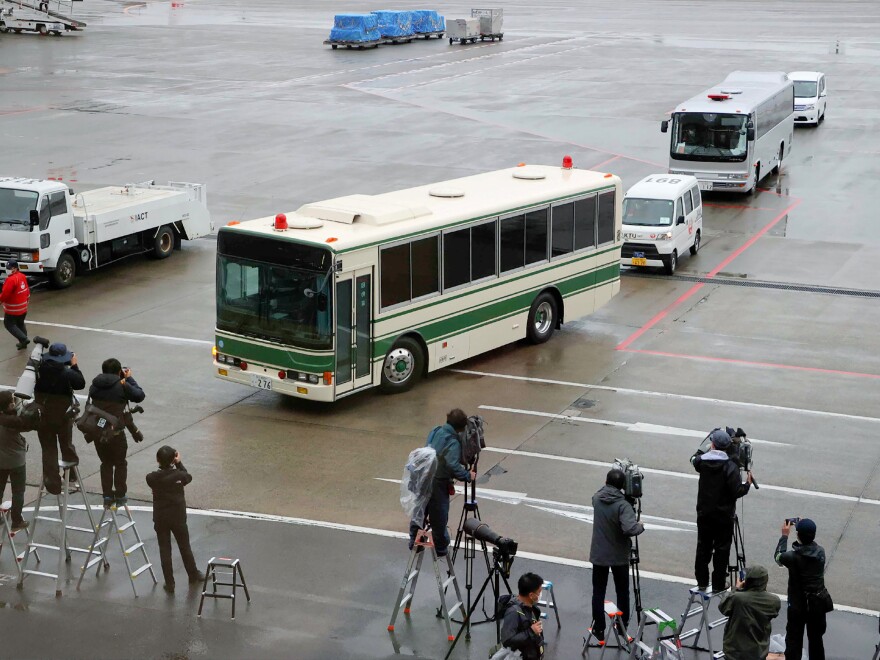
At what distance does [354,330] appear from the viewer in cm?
1925

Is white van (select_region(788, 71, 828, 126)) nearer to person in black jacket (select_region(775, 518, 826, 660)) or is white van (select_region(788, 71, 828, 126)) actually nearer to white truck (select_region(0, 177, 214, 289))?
white truck (select_region(0, 177, 214, 289))

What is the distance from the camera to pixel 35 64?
215 ft

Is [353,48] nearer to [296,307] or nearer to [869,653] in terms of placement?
[296,307]

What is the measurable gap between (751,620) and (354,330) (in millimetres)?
9849

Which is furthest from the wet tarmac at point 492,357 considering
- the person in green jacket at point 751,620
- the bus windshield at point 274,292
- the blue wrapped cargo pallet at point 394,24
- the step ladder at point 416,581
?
the blue wrapped cargo pallet at point 394,24

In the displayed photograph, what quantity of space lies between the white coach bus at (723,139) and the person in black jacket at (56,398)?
25410 millimetres

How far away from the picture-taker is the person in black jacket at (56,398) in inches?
592

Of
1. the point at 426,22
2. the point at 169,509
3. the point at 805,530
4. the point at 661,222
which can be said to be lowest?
the point at 169,509

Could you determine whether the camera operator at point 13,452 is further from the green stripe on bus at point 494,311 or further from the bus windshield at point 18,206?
the bus windshield at point 18,206

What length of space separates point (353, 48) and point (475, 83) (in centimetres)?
1678

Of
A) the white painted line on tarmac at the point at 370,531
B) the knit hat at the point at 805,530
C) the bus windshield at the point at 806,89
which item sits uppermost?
the bus windshield at the point at 806,89

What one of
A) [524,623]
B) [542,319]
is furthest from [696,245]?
[524,623]

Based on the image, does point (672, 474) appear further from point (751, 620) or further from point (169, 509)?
point (169, 509)

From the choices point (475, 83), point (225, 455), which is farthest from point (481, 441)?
point (475, 83)
